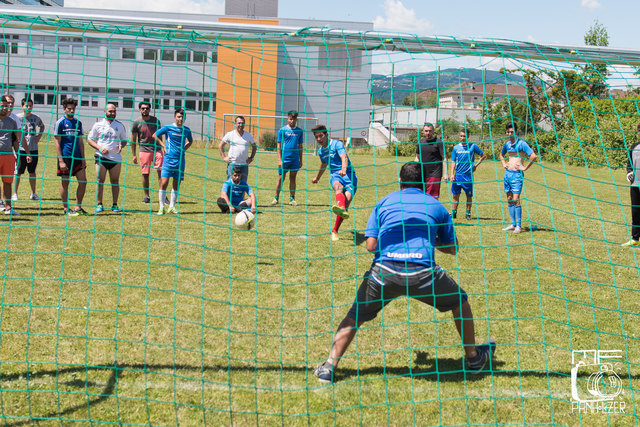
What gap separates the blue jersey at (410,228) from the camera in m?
3.97

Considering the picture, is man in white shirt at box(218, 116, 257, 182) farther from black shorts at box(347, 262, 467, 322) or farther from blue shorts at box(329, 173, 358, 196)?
black shorts at box(347, 262, 467, 322)

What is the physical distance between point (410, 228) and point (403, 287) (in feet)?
1.44

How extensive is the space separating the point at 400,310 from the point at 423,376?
4.39ft

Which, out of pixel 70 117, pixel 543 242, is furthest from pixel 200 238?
pixel 543 242

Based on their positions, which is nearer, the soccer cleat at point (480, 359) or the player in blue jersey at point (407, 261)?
the player in blue jersey at point (407, 261)

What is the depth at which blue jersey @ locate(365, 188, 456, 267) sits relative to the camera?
397cm

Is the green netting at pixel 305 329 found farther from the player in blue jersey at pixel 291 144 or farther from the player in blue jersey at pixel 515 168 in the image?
the player in blue jersey at pixel 291 144

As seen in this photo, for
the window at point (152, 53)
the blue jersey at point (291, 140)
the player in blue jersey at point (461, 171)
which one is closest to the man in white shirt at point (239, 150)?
the blue jersey at point (291, 140)

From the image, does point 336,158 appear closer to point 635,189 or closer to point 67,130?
point 67,130

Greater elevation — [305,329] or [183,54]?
[183,54]

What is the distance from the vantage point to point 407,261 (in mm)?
3961

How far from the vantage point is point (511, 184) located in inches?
380

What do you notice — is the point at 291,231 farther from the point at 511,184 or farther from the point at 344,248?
the point at 511,184

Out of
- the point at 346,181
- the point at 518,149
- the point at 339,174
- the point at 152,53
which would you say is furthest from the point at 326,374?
the point at 152,53
